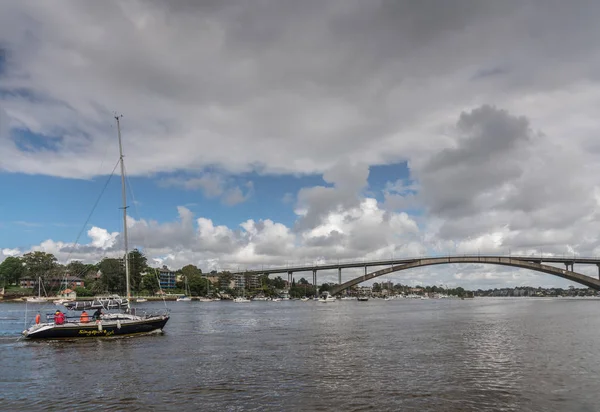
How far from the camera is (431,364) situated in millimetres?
32281

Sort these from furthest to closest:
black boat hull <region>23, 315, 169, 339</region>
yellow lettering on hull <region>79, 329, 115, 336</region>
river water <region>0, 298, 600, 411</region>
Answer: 1. yellow lettering on hull <region>79, 329, 115, 336</region>
2. black boat hull <region>23, 315, 169, 339</region>
3. river water <region>0, 298, 600, 411</region>

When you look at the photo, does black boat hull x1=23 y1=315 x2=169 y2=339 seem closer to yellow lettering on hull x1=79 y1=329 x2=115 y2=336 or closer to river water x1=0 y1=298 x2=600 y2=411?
yellow lettering on hull x1=79 y1=329 x2=115 y2=336

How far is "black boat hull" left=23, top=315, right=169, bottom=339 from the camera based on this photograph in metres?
45.6

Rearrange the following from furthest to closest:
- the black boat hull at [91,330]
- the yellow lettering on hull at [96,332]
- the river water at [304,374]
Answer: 1. the yellow lettering on hull at [96,332]
2. the black boat hull at [91,330]
3. the river water at [304,374]

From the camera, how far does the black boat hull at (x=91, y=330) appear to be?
4556 centimetres

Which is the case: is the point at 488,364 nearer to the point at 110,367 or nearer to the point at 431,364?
the point at 431,364

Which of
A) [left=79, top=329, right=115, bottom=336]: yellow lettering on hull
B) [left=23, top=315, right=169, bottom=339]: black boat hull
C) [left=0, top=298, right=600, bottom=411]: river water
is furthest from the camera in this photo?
[left=79, top=329, right=115, bottom=336]: yellow lettering on hull

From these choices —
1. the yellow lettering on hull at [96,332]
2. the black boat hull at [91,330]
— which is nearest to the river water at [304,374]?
the yellow lettering on hull at [96,332]

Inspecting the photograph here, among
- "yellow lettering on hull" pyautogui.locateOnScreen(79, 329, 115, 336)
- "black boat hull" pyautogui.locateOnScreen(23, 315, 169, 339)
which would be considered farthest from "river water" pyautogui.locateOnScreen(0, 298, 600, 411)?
"black boat hull" pyautogui.locateOnScreen(23, 315, 169, 339)

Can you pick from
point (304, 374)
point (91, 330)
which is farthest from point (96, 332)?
point (304, 374)

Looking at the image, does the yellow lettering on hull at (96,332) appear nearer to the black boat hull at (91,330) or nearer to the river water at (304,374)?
the black boat hull at (91,330)

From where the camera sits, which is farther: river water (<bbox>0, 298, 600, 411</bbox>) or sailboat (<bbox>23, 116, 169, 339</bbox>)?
→ sailboat (<bbox>23, 116, 169, 339</bbox>)

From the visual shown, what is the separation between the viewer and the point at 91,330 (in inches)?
1863

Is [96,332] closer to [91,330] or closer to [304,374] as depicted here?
[91,330]
